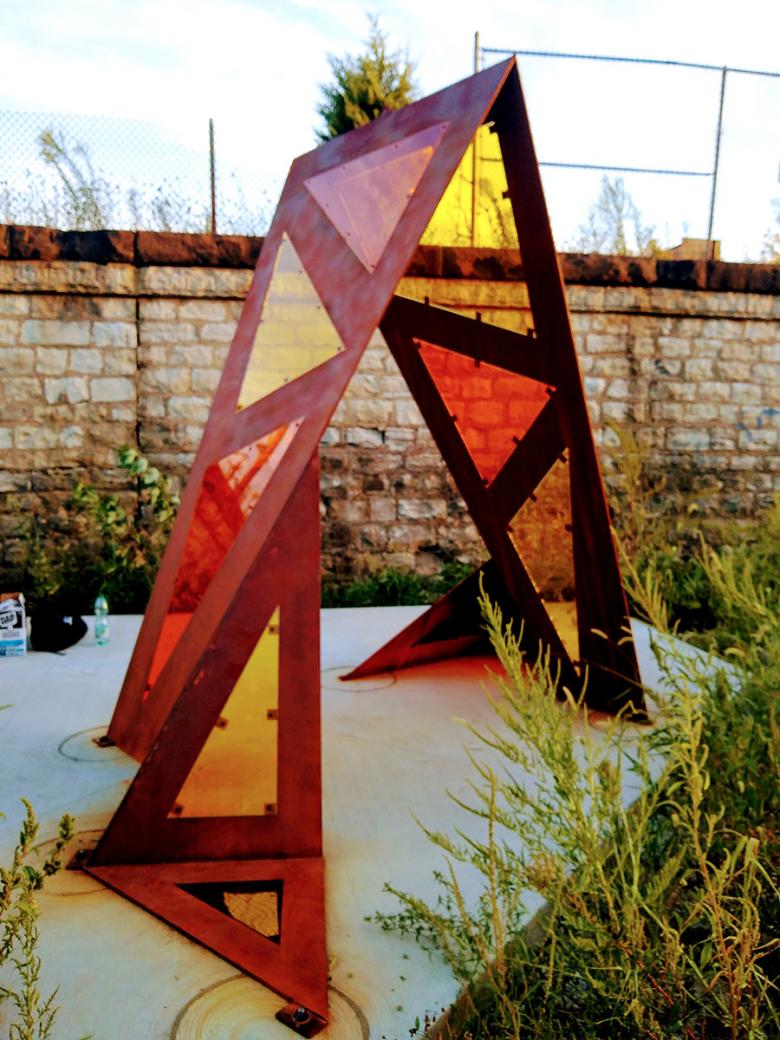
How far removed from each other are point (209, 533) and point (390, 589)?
3.58m

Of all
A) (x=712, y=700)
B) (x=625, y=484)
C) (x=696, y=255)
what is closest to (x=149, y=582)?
(x=625, y=484)

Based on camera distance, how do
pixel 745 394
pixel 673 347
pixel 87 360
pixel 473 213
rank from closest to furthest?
pixel 87 360 < pixel 673 347 < pixel 745 394 < pixel 473 213

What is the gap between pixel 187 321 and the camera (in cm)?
658

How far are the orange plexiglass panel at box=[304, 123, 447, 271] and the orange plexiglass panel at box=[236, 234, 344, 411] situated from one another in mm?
206

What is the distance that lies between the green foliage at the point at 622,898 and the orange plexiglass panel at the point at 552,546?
1.39 metres

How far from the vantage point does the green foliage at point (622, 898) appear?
1352mm

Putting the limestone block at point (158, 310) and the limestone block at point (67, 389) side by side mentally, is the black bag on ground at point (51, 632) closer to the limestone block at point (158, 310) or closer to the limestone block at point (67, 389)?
the limestone block at point (67, 389)

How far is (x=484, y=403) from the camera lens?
3920 mm

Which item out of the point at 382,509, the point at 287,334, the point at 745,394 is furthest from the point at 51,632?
the point at 745,394

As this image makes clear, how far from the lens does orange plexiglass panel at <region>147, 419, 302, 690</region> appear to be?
111 inches

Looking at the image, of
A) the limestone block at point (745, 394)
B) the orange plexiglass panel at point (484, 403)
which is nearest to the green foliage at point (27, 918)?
the orange plexiglass panel at point (484, 403)

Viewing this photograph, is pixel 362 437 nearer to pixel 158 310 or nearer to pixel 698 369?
pixel 158 310

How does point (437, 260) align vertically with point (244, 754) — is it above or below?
above

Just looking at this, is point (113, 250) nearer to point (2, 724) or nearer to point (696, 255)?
point (2, 724)
